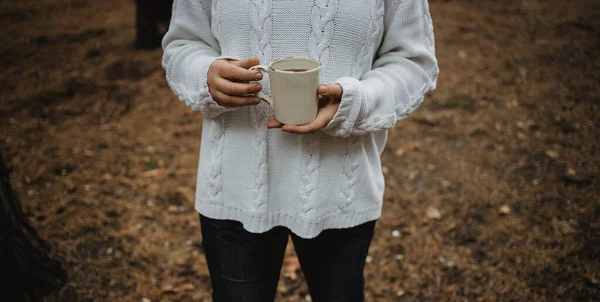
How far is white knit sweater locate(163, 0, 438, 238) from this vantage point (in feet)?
4.00

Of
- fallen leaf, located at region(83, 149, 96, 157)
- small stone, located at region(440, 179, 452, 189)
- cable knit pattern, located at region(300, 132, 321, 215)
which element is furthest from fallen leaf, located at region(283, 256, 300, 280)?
fallen leaf, located at region(83, 149, 96, 157)

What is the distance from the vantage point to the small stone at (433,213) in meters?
3.28

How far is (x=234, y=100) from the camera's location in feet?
3.87

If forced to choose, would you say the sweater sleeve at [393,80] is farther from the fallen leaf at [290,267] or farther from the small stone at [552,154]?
the small stone at [552,154]

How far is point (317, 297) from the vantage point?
1646 millimetres

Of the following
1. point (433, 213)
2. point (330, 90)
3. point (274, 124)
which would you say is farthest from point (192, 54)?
point (433, 213)

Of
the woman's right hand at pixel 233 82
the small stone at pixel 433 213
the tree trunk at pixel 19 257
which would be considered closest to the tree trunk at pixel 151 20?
the tree trunk at pixel 19 257

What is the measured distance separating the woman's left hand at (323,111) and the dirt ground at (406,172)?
5.85 ft

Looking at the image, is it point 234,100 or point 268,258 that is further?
point 268,258

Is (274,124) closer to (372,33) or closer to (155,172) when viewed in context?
(372,33)

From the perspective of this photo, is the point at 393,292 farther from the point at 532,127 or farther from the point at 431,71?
the point at 532,127

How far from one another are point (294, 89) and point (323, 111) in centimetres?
13

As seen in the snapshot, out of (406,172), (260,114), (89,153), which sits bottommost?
(89,153)

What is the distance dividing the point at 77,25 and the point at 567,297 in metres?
7.25
